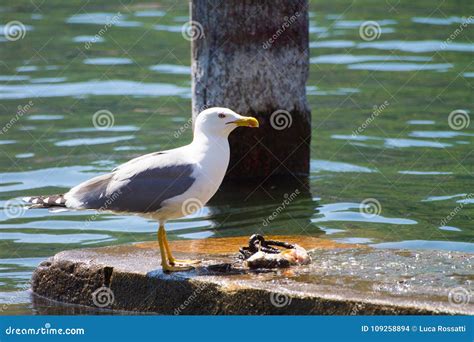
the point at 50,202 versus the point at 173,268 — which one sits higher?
the point at 50,202

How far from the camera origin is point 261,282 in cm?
755

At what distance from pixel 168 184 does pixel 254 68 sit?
3.35 meters

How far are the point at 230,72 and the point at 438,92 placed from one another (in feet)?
15.1

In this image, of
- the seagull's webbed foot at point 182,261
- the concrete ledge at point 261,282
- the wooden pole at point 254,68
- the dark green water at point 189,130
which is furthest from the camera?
the wooden pole at point 254,68

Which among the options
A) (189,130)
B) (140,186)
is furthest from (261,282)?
(189,130)

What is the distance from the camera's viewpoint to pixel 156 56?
1722cm

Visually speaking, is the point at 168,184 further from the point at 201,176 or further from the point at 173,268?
the point at 173,268

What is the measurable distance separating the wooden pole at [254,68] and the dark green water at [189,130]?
503 millimetres

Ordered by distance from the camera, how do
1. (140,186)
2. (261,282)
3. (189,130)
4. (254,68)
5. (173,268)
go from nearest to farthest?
(261,282) → (173,268) → (140,186) → (254,68) → (189,130)

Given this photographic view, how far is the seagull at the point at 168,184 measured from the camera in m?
7.97

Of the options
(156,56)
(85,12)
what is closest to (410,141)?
(156,56)

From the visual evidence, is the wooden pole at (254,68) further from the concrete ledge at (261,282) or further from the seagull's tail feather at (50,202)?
the seagull's tail feather at (50,202)

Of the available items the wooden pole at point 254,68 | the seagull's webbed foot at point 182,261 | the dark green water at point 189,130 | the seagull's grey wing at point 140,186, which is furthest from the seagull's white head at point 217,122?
the wooden pole at point 254,68

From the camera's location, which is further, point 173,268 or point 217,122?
point 217,122
